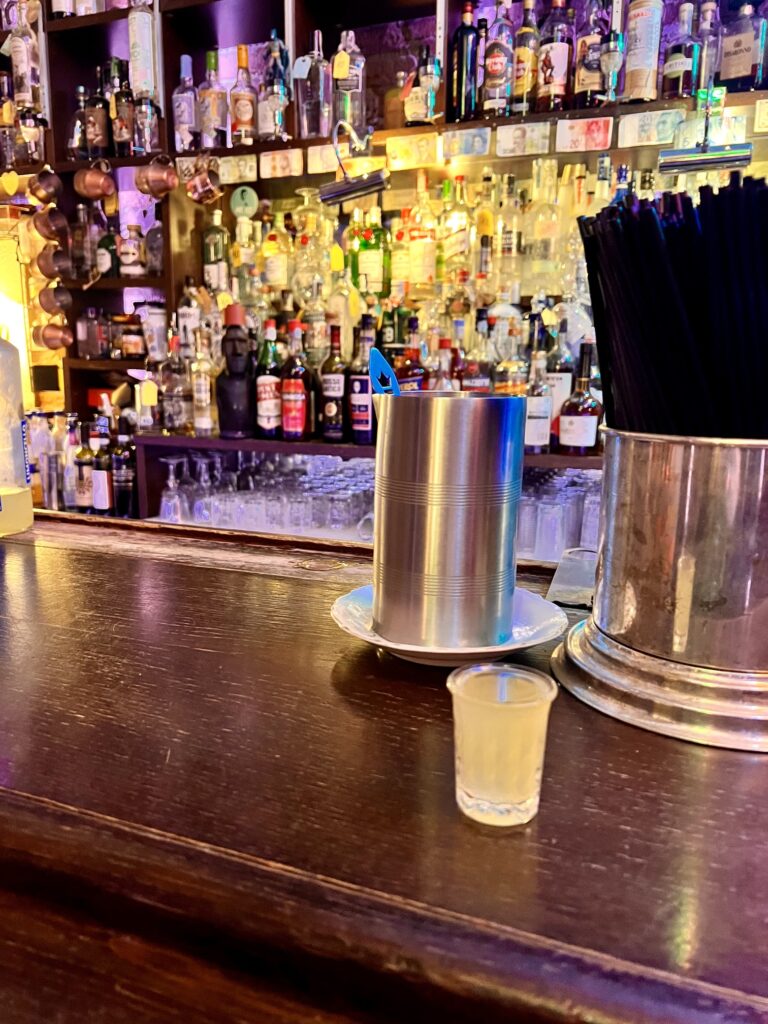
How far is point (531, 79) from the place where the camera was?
1919 millimetres

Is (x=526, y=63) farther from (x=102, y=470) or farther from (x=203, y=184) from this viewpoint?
(x=102, y=470)

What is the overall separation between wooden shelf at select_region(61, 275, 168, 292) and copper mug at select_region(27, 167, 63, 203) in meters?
0.27

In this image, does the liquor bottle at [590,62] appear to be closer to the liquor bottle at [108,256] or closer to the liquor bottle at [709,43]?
Answer: the liquor bottle at [709,43]

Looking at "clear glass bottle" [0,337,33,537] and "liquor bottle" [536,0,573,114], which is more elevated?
"liquor bottle" [536,0,573,114]

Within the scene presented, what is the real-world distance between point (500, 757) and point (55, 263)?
8.63 feet

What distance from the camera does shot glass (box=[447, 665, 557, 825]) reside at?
16.4 inches

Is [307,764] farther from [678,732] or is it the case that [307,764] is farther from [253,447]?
[253,447]

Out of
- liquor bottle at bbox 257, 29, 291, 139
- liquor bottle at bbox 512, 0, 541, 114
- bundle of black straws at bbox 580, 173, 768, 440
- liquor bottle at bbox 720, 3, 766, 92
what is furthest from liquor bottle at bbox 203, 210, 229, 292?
bundle of black straws at bbox 580, 173, 768, 440

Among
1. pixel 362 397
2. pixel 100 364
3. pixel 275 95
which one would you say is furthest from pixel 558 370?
pixel 100 364

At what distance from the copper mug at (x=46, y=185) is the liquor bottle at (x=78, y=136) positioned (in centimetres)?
9

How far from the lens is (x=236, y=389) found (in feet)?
6.80

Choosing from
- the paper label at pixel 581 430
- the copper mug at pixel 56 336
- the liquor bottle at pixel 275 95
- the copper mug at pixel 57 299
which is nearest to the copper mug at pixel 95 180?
the copper mug at pixel 57 299

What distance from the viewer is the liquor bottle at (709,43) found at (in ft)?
5.88

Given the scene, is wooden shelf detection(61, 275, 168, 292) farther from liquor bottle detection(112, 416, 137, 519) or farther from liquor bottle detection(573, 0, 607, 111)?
liquor bottle detection(573, 0, 607, 111)
